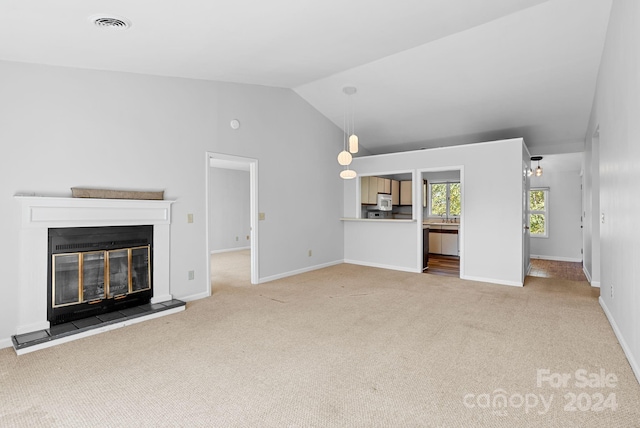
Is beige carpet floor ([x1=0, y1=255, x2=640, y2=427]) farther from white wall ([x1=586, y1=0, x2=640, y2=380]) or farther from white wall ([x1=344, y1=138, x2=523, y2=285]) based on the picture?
white wall ([x1=344, y1=138, x2=523, y2=285])

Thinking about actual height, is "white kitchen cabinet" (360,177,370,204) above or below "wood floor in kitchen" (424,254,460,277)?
above

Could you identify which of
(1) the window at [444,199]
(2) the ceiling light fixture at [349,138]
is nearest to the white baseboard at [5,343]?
(2) the ceiling light fixture at [349,138]

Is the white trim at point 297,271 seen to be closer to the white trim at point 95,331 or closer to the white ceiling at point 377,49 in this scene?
the white trim at point 95,331

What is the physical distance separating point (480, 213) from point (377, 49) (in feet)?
10.5

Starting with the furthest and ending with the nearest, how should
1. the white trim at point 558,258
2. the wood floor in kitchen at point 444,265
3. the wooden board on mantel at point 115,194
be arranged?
the white trim at point 558,258, the wood floor in kitchen at point 444,265, the wooden board on mantel at point 115,194

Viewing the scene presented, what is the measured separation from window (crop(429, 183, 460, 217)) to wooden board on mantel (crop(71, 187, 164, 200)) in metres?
7.08

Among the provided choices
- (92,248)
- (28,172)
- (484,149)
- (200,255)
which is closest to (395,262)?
(484,149)

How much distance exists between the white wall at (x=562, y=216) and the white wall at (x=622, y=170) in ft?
15.8

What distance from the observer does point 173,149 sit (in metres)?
4.21

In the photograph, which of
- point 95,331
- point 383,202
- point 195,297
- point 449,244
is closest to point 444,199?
point 449,244

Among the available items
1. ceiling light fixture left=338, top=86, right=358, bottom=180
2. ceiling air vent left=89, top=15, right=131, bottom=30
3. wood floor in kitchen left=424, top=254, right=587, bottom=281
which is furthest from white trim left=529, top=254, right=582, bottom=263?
ceiling air vent left=89, top=15, right=131, bottom=30

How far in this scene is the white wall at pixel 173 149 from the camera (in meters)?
3.10

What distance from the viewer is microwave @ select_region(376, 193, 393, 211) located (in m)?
7.43

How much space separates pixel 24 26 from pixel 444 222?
8.33 meters
